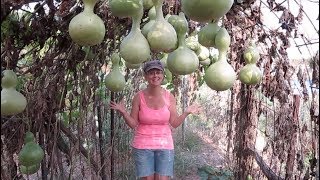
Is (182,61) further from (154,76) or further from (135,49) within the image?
(154,76)

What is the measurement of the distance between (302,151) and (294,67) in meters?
0.50

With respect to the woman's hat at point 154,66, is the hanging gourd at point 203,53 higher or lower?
higher

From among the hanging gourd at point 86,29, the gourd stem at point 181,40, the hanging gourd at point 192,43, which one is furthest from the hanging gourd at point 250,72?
the hanging gourd at point 86,29

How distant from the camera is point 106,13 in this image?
8.00 feet

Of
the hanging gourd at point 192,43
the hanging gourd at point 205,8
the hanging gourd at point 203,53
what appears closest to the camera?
the hanging gourd at point 205,8

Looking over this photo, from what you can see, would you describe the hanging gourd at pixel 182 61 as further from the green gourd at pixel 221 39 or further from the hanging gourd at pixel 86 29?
the hanging gourd at pixel 86 29

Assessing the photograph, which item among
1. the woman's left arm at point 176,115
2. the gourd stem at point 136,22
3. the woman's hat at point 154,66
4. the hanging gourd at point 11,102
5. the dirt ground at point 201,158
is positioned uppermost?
the gourd stem at point 136,22

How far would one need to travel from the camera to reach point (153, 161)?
Result: 3012 mm

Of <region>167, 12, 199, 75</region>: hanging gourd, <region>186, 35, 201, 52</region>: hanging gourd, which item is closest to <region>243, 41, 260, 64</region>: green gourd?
<region>186, 35, 201, 52</region>: hanging gourd

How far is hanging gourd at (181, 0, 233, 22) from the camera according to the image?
52.0 inches

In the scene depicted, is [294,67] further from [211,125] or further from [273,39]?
[211,125]

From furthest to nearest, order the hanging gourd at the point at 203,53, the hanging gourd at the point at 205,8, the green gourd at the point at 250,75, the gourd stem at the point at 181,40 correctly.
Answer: the hanging gourd at the point at 203,53 < the green gourd at the point at 250,75 < the gourd stem at the point at 181,40 < the hanging gourd at the point at 205,8

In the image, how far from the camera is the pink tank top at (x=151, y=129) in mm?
2961

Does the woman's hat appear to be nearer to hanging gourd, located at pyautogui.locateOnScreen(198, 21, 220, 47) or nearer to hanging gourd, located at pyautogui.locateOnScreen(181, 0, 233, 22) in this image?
hanging gourd, located at pyautogui.locateOnScreen(198, 21, 220, 47)
